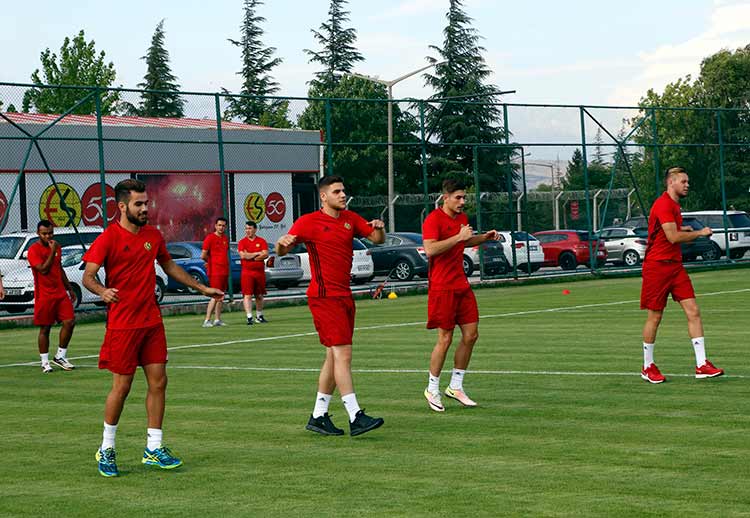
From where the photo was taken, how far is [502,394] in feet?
42.2

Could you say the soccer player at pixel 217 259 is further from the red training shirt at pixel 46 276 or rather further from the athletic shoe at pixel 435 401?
the athletic shoe at pixel 435 401

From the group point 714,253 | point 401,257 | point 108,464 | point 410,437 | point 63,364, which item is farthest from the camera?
point 714,253

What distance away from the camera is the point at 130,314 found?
9.30m

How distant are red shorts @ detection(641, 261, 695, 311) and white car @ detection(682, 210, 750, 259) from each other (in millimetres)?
29721

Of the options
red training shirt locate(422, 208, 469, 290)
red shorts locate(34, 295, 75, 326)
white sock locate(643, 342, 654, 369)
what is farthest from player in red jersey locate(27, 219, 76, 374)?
white sock locate(643, 342, 654, 369)

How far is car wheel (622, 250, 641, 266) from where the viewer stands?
4256 centimetres

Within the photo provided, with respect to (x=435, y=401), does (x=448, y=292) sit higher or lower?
higher

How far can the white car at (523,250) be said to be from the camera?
37125mm

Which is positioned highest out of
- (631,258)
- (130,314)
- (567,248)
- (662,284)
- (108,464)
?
(130,314)

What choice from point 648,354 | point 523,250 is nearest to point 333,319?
point 648,354

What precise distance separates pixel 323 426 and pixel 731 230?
112ft

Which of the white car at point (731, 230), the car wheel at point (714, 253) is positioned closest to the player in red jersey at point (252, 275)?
the white car at point (731, 230)

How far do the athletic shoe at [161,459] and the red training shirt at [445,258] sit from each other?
351 cm

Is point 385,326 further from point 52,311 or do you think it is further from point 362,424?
point 362,424
